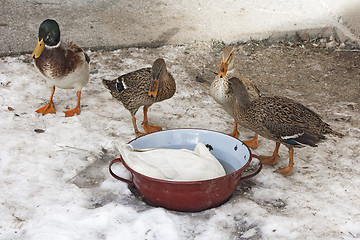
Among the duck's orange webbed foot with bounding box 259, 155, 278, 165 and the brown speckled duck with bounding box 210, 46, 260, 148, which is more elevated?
the brown speckled duck with bounding box 210, 46, 260, 148

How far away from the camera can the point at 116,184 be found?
327 cm

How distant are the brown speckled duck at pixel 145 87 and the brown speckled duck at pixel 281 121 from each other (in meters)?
0.71

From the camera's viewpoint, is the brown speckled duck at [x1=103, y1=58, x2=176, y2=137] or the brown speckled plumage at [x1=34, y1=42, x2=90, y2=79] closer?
the brown speckled duck at [x1=103, y1=58, x2=176, y2=137]

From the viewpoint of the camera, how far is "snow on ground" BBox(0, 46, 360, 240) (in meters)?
2.76

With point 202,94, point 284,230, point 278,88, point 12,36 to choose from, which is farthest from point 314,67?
point 12,36

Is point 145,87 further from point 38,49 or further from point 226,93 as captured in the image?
point 38,49

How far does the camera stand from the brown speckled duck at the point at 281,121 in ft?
10.7

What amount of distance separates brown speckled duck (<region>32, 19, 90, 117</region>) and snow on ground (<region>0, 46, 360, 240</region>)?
0.36m

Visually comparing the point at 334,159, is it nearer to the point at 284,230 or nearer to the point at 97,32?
the point at 284,230

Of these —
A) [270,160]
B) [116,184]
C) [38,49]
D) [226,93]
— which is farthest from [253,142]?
[38,49]

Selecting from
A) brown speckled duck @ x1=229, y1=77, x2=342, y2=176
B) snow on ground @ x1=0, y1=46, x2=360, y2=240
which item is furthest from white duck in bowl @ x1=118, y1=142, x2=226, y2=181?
brown speckled duck @ x1=229, y1=77, x2=342, y2=176

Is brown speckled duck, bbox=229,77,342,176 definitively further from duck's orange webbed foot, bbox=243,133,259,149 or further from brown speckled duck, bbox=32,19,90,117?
brown speckled duck, bbox=32,19,90,117

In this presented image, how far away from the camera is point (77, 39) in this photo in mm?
5688

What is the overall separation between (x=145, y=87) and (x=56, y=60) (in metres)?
0.99
